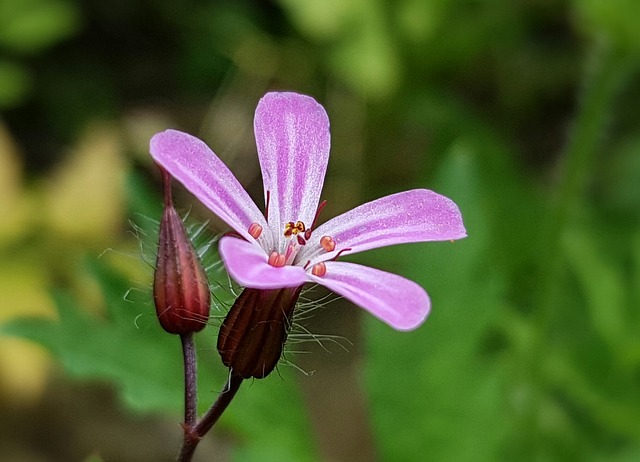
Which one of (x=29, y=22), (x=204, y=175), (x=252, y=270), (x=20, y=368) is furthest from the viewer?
(x=29, y=22)

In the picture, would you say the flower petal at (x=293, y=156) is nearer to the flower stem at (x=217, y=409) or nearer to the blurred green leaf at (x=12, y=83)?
the flower stem at (x=217, y=409)

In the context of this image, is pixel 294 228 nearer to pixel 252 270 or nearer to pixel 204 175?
pixel 204 175

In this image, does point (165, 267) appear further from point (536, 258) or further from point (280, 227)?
point (536, 258)

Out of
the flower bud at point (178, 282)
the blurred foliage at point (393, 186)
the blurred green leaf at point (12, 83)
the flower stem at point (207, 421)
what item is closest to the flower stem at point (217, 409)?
the flower stem at point (207, 421)

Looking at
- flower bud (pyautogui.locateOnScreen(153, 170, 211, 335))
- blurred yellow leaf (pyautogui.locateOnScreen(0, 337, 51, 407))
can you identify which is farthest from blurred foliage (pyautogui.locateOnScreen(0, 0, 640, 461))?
flower bud (pyautogui.locateOnScreen(153, 170, 211, 335))

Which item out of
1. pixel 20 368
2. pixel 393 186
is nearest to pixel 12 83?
pixel 20 368
